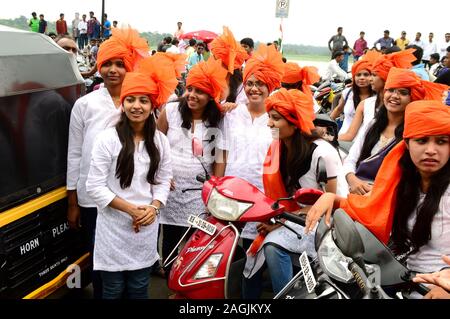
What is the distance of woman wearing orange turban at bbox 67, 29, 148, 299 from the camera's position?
3.17 m

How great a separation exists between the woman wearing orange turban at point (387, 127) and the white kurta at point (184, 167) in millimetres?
1079

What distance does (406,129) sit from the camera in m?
2.31

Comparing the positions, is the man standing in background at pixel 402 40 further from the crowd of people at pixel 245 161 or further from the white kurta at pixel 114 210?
the white kurta at pixel 114 210

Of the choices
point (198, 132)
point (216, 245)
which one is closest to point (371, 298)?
point (216, 245)

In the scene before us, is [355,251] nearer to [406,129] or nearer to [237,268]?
[406,129]

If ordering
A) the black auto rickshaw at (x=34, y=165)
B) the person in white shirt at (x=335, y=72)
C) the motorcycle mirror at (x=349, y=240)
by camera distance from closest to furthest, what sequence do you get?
the motorcycle mirror at (x=349, y=240)
the black auto rickshaw at (x=34, y=165)
the person in white shirt at (x=335, y=72)

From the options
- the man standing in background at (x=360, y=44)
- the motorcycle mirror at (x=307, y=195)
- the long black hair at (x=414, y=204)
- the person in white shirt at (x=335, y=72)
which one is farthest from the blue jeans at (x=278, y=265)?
the man standing in background at (x=360, y=44)

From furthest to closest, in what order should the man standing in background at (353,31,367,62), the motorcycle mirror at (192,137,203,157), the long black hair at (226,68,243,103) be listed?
the man standing in background at (353,31,367,62), the long black hair at (226,68,243,103), the motorcycle mirror at (192,137,203,157)

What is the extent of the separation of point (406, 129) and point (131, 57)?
2018 millimetres

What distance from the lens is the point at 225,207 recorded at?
8.97ft

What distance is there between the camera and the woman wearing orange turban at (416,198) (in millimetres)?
2234

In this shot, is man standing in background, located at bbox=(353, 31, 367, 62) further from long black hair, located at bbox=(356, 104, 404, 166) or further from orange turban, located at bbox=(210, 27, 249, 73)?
long black hair, located at bbox=(356, 104, 404, 166)

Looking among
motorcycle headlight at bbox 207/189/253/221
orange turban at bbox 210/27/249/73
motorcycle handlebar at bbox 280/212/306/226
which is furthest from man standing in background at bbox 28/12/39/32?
motorcycle handlebar at bbox 280/212/306/226

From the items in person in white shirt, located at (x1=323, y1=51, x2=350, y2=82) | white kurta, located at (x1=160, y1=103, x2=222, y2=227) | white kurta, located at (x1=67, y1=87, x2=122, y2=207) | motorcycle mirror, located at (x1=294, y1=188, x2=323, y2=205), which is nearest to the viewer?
motorcycle mirror, located at (x1=294, y1=188, x2=323, y2=205)
